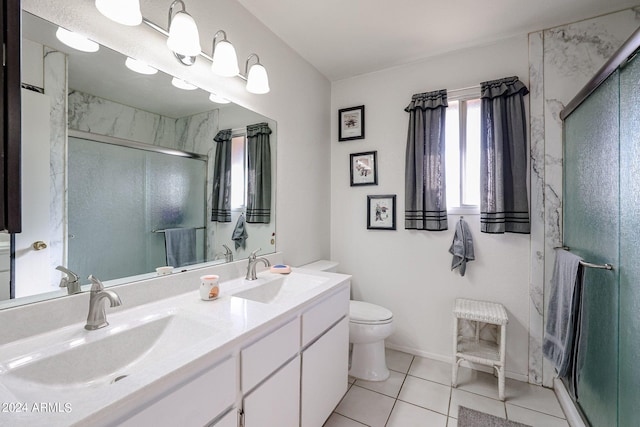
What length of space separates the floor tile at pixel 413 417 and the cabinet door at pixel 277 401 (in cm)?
74

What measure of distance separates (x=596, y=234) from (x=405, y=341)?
1.60m

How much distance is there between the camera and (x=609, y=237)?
4.18ft

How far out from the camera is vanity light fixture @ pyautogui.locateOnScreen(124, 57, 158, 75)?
46.4 inches

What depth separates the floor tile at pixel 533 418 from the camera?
5.33ft

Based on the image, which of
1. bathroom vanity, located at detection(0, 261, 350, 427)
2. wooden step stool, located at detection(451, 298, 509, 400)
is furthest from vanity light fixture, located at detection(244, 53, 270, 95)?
wooden step stool, located at detection(451, 298, 509, 400)

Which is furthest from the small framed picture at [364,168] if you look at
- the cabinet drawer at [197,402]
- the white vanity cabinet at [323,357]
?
the cabinet drawer at [197,402]

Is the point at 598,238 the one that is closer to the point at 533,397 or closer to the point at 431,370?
the point at 533,397

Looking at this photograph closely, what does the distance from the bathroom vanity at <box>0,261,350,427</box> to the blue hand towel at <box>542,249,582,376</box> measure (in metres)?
1.24

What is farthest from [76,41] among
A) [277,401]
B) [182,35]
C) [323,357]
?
[323,357]

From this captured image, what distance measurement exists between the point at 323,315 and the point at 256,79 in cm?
142

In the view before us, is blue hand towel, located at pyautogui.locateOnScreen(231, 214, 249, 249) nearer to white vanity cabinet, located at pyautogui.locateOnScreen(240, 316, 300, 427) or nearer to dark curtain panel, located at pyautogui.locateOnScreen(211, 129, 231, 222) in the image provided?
dark curtain panel, located at pyautogui.locateOnScreen(211, 129, 231, 222)

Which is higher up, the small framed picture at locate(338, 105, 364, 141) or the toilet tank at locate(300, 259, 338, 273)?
the small framed picture at locate(338, 105, 364, 141)

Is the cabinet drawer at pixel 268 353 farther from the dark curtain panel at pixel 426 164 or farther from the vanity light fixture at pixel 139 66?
Result: the dark curtain panel at pixel 426 164

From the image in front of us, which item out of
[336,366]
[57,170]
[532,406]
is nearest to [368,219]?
[336,366]
